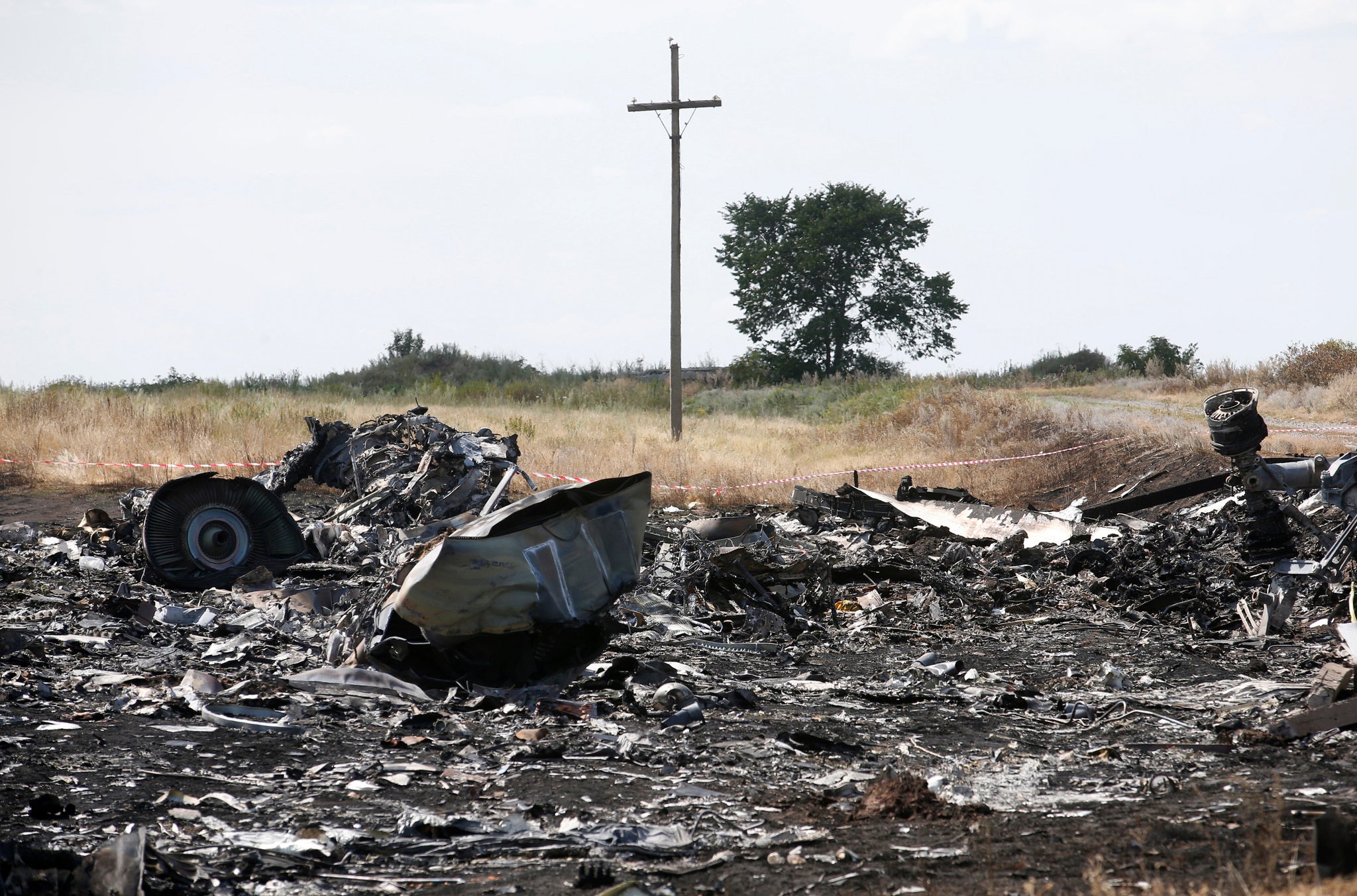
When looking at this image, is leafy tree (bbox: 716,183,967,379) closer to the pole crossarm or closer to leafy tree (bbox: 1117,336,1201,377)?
leafy tree (bbox: 1117,336,1201,377)

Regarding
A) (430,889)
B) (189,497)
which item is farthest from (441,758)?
(189,497)

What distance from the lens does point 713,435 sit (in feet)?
76.0

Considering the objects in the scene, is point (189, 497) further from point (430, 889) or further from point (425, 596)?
point (430, 889)

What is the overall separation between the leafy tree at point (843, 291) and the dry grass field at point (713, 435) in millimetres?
19531

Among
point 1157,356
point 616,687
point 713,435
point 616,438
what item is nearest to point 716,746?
point 616,687

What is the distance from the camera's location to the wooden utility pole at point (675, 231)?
68.5 feet

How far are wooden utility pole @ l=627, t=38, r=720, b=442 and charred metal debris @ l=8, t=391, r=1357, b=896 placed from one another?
39.7 ft

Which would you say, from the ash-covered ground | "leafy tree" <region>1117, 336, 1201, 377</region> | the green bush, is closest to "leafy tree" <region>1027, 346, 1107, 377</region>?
"leafy tree" <region>1117, 336, 1201, 377</region>

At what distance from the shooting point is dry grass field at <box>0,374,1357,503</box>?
652 inches

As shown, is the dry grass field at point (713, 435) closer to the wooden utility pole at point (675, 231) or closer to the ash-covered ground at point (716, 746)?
the wooden utility pole at point (675, 231)

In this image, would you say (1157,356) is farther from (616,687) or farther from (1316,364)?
(616,687)

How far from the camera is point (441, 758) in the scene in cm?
455

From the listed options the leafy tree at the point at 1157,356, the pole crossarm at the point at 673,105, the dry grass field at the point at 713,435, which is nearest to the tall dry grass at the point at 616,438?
the dry grass field at the point at 713,435

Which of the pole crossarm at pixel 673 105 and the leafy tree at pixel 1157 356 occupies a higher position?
the pole crossarm at pixel 673 105
